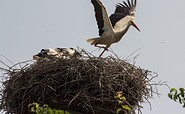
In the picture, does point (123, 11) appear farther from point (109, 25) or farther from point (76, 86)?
point (76, 86)

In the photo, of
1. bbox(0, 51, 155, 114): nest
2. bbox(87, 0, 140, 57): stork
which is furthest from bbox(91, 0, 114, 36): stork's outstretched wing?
bbox(0, 51, 155, 114): nest

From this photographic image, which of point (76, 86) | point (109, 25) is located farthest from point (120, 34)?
point (76, 86)

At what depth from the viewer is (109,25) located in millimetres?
8945

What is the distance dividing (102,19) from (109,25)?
0.15m

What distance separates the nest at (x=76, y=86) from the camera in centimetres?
671

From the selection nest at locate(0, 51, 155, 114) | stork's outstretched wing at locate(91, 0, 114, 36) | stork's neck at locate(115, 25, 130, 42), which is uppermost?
stork's outstretched wing at locate(91, 0, 114, 36)

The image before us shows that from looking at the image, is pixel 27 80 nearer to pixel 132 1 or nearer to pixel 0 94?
pixel 0 94

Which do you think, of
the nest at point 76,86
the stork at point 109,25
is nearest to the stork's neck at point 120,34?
the stork at point 109,25

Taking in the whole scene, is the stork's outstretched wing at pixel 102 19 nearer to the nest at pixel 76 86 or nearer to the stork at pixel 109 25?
the stork at pixel 109 25

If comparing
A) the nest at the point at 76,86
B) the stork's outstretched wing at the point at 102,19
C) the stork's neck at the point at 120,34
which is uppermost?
the stork's outstretched wing at the point at 102,19

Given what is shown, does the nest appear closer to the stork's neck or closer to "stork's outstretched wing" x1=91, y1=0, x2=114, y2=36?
"stork's outstretched wing" x1=91, y1=0, x2=114, y2=36

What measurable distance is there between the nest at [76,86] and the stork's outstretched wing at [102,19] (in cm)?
171

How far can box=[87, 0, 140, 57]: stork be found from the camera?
8.77 meters

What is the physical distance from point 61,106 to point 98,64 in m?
0.68
